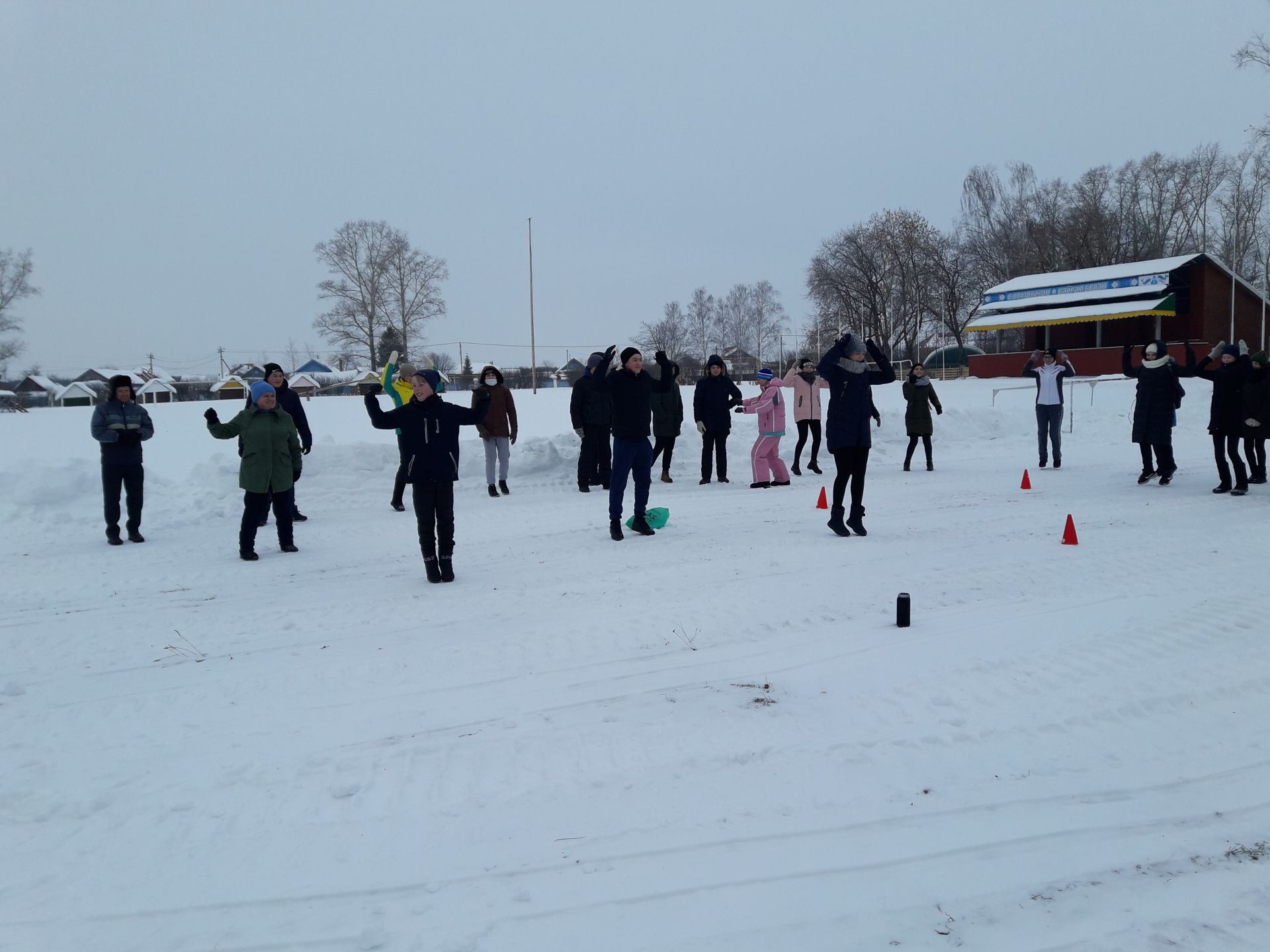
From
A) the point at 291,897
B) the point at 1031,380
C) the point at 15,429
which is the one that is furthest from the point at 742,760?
the point at 1031,380

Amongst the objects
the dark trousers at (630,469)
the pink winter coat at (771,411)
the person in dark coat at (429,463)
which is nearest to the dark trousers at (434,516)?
the person in dark coat at (429,463)

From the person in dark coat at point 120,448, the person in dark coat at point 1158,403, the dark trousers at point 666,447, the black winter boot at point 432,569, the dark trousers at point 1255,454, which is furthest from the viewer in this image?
the dark trousers at point 666,447

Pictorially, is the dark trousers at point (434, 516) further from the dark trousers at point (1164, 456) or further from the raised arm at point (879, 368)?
the dark trousers at point (1164, 456)

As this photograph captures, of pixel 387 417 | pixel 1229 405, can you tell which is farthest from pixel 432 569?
pixel 1229 405

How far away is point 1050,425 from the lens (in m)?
14.4

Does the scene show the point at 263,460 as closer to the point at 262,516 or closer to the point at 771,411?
the point at 262,516

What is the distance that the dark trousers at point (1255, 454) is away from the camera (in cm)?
1114

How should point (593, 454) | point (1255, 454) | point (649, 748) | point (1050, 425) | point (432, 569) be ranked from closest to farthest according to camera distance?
point (649, 748) → point (432, 569) → point (1255, 454) → point (593, 454) → point (1050, 425)

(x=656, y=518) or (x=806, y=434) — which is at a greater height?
(x=806, y=434)

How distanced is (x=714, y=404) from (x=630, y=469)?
4.21m

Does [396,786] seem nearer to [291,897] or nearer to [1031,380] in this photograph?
[291,897]

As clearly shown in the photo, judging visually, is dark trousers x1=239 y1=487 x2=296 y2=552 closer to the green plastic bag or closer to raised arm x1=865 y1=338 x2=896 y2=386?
the green plastic bag

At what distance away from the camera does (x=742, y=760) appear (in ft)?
12.8

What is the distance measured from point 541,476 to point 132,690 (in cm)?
966
